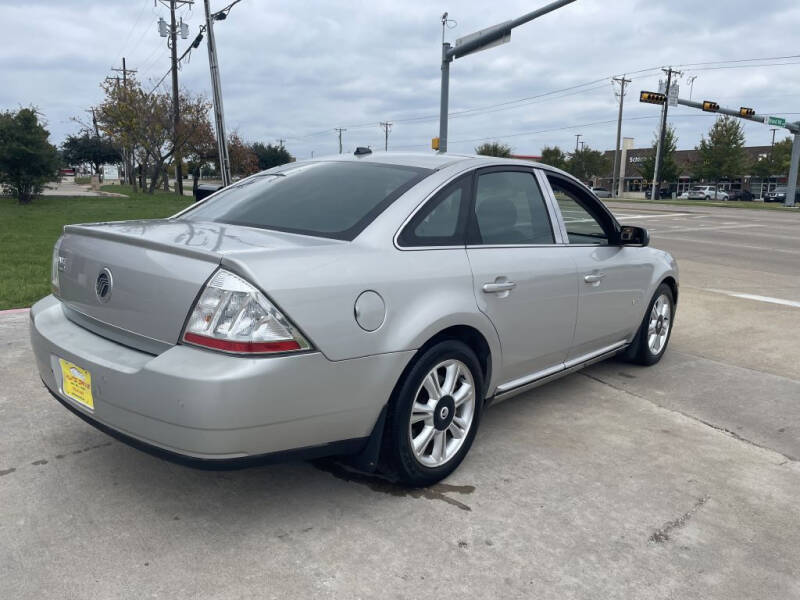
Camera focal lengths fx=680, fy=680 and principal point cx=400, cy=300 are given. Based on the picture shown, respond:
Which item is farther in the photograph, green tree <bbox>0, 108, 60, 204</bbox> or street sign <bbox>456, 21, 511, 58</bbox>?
green tree <bbox>0, 108, 60, 204</bbox>

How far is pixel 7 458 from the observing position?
10.8 feet

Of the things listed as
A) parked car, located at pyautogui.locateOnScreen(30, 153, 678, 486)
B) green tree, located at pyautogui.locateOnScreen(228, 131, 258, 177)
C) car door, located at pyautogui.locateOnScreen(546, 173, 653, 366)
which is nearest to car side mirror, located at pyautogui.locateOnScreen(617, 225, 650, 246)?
car door, located at pyautogui.locateOnScreen(546, 173, 653, 366)

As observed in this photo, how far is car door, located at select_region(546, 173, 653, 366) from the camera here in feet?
13.3

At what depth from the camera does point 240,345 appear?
93.4 inches

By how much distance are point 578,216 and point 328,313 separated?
2314mm

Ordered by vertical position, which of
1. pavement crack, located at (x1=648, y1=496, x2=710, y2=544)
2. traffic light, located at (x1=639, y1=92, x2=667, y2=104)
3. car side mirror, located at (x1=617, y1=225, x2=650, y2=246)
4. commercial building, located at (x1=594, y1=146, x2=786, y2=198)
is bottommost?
pavement crack, located at (x1=648, y1=496, x2=710, y2=544)

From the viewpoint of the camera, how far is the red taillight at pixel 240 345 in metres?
2.38

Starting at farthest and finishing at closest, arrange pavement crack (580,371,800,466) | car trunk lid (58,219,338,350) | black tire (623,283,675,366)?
1. black tire (623,283,675,366)
2. pavement crack (580,371,800,466)
3. car trunk lid (58,219,338,350)

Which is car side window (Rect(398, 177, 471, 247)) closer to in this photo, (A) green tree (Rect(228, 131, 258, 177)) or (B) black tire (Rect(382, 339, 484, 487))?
(B) black tire (Rect(382, 339, 484, 487))

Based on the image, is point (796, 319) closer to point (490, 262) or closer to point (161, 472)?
point (490, 262)

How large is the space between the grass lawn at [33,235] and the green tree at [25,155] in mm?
606

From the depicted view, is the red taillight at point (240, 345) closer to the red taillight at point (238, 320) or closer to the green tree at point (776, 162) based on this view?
the red taillight at point (238, 320)

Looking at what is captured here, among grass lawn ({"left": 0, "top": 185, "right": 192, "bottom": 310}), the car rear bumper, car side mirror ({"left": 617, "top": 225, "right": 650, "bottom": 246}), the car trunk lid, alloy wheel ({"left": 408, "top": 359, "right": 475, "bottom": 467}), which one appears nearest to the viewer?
the car rear bumper

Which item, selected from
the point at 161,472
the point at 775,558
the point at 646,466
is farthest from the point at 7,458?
the point at 775,558
